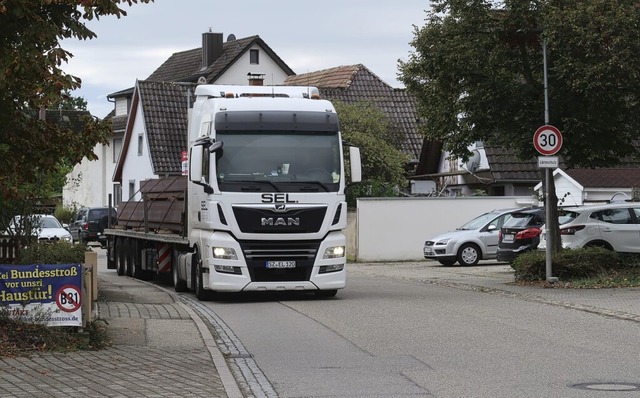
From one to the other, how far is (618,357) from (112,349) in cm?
566

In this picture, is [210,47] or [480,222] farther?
[210,47]

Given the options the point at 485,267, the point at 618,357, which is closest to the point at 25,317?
the point at 618,357

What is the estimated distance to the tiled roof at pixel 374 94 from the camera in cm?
5950

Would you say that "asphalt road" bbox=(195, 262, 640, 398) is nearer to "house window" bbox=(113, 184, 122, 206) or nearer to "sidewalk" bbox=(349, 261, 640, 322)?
"sidewalk" bbox=(349, 261, 640, 322)

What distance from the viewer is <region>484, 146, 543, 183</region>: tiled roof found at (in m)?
47.4

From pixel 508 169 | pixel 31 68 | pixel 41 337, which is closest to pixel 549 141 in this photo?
pixel 41 337

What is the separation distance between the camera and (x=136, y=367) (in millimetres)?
12195

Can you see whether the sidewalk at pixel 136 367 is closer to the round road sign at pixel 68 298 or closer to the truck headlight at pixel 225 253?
the round road sign at pixel 68 298

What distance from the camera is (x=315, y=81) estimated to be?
6825cm

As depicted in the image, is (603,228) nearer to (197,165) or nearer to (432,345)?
(197,165)

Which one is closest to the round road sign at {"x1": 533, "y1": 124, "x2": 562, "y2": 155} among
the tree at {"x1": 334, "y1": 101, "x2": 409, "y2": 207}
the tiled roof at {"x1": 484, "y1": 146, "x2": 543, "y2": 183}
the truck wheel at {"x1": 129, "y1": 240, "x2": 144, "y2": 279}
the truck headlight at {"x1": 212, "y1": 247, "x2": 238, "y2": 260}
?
the truck headlight at {"x1": 212, "y1": 247, "x2": 238, "y2": 260}

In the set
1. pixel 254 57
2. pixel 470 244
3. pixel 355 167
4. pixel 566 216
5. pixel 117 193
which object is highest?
pixel 254 57

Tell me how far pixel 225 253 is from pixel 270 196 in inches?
49.8

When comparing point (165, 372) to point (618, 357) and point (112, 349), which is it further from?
point (618, 357)
